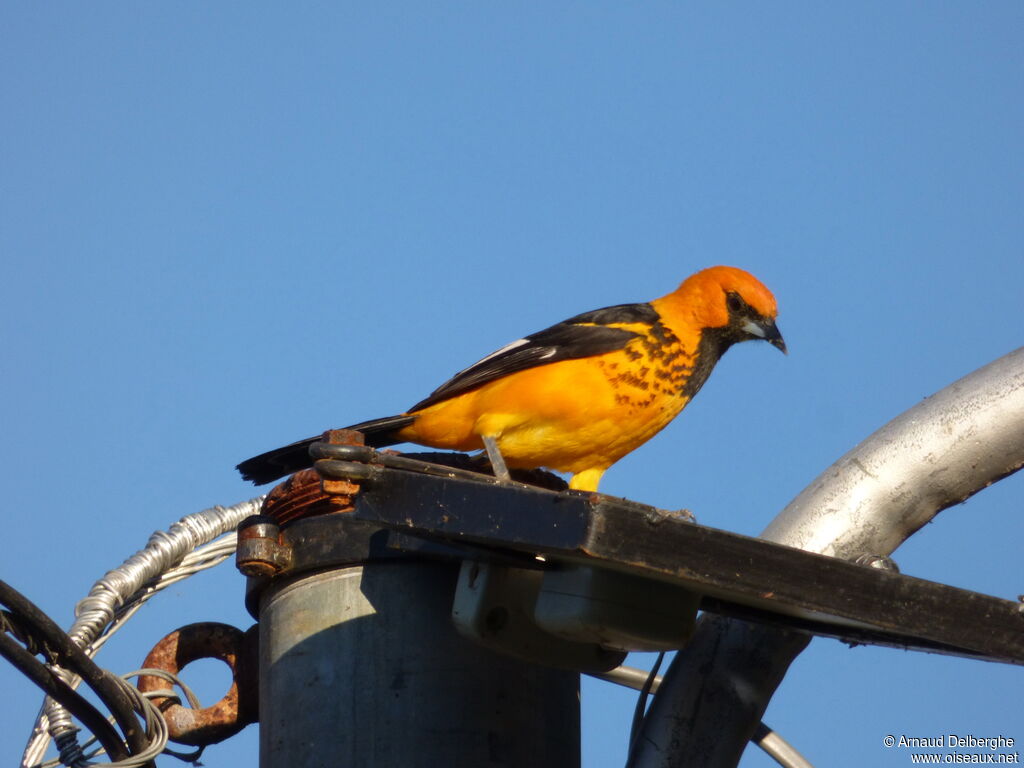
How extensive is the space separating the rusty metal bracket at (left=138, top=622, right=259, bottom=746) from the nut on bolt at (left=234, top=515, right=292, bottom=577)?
574 millimetres

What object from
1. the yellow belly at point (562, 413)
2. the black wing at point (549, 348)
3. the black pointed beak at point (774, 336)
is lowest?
the yellow belly at point (562, 413)

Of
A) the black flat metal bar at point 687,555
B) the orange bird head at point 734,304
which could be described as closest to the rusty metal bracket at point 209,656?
the black flat metal bar at point 687,555

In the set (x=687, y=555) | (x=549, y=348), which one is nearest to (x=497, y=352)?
(x=549, y=348)

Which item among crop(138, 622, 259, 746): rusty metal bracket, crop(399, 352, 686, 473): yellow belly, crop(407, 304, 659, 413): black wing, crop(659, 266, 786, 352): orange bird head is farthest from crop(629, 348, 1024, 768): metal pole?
crop(659, 266, 786, 352): orange bird head

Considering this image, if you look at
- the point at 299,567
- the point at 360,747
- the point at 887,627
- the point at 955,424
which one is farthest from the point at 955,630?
the point at 299,567

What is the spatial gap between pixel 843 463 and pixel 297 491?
5.18 ft

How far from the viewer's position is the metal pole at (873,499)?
3.65m

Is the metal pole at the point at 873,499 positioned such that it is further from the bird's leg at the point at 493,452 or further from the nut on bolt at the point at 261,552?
the bird's leg at the point at 493,452

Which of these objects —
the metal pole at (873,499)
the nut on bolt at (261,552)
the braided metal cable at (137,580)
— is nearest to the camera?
the metal pole at (873,499)

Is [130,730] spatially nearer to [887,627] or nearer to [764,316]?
[887,627]

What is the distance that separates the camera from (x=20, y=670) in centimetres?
349

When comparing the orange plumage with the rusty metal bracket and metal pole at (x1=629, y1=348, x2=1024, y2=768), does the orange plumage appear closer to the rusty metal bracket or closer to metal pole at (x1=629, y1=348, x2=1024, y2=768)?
the rusty metal bracket

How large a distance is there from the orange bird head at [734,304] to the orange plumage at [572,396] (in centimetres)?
6

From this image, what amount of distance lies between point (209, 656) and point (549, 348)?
2263 mm
